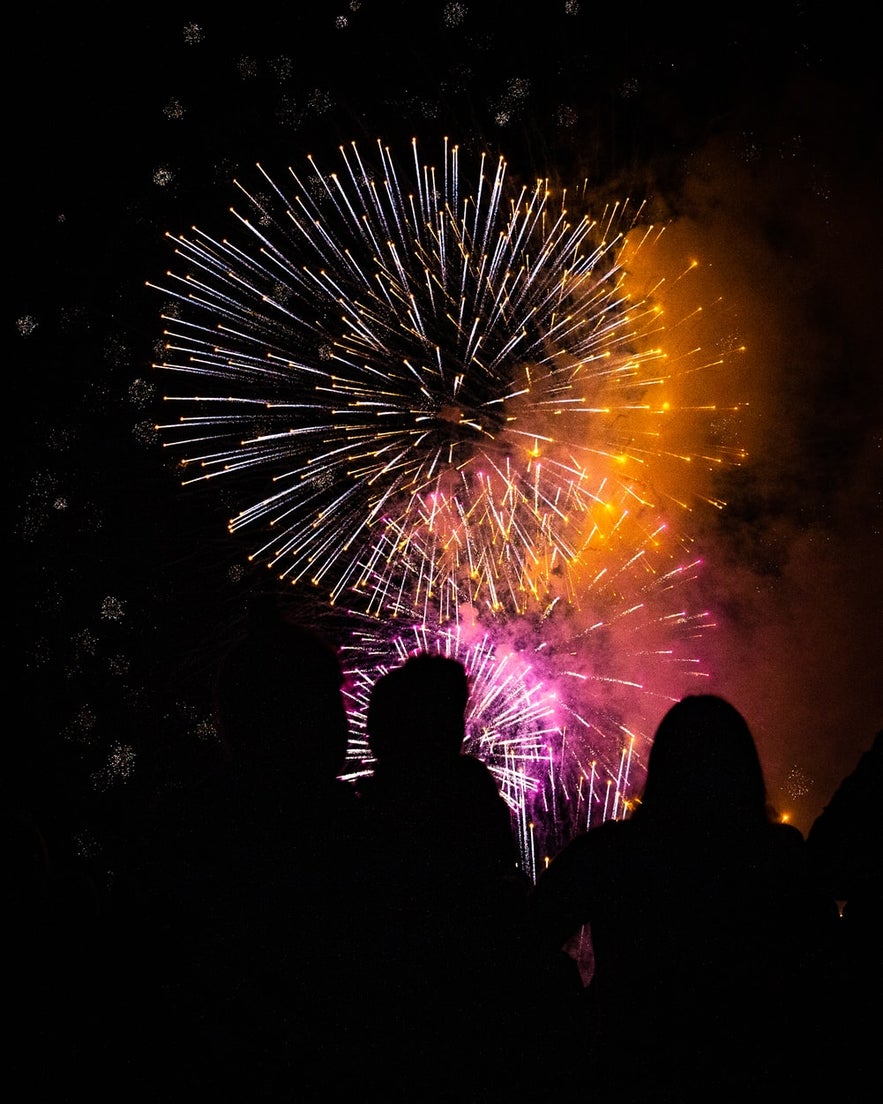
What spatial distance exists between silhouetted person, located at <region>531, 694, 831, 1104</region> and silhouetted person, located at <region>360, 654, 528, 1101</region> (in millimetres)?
172

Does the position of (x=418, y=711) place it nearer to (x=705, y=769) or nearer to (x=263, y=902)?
(x=263, y=902)

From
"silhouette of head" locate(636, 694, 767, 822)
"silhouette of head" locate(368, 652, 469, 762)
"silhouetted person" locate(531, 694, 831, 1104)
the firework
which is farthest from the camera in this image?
the firework

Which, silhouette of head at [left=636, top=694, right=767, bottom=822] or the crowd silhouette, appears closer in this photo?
the crowd silhouette

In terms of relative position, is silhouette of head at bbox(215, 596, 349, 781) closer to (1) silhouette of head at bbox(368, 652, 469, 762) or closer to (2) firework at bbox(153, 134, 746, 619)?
(1) silhouette of head at bbox(368, 652, 469, 762)

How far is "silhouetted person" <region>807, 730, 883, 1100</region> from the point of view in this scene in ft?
5.35

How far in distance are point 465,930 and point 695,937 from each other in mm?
549

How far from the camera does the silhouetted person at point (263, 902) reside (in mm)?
1685

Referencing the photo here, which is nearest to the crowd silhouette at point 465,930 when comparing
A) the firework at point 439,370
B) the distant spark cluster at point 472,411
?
the distant spark cluster at point 472,411

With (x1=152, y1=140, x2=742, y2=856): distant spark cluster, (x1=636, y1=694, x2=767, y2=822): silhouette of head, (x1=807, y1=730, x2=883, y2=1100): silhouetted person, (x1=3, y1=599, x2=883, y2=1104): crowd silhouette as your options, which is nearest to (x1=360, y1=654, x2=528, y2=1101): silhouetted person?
(x1=3, y1=599, x2=883, y2=1104): crowd silhouette

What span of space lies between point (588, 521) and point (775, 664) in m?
1.90

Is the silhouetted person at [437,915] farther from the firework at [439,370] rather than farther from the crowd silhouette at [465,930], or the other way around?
the firework at [439,370]

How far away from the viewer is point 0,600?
573 cm

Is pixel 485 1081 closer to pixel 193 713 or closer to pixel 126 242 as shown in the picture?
pixel 193 713

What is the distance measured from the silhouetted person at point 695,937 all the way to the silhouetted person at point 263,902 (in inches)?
21.7
